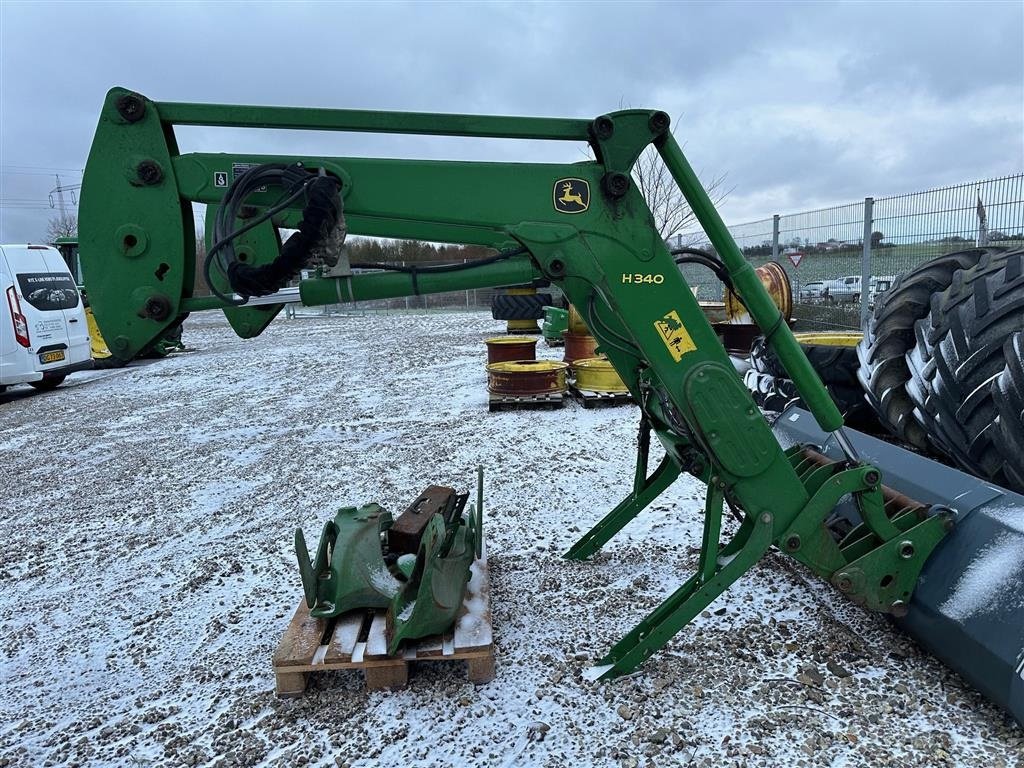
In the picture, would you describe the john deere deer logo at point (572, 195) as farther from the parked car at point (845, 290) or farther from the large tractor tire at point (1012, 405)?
the parked car at point (845, 290)

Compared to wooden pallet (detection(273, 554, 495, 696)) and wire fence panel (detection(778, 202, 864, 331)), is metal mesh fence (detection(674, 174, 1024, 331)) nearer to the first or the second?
wire fence panel (detection(778, 202, 864, 331))

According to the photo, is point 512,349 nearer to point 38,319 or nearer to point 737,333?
point 737,333

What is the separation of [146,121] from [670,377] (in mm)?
2115

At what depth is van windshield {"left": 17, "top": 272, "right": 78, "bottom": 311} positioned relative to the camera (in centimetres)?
943

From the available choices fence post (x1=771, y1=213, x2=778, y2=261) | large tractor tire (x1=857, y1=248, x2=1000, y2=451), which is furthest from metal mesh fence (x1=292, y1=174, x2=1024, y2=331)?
large tractor tire (x1=857, y1=248, x2=1000, y2=451)

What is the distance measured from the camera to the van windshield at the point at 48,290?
9430mm

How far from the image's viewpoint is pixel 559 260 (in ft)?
8.05

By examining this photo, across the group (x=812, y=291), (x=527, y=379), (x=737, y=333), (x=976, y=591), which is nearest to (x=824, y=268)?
(x=812, y=291)

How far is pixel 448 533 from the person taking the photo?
3088 millimetres

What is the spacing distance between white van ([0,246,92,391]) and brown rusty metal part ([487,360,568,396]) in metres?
7.09

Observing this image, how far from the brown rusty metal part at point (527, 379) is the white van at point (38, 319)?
23.3ft

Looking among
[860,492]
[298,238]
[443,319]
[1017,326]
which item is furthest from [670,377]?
[443,319]

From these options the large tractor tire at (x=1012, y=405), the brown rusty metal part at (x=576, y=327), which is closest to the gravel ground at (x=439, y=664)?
the large tractor tire at (x=1012, y=405)

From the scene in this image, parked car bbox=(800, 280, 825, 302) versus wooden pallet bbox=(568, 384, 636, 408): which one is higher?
parked car bbox=(800, 280, 825, 302)
